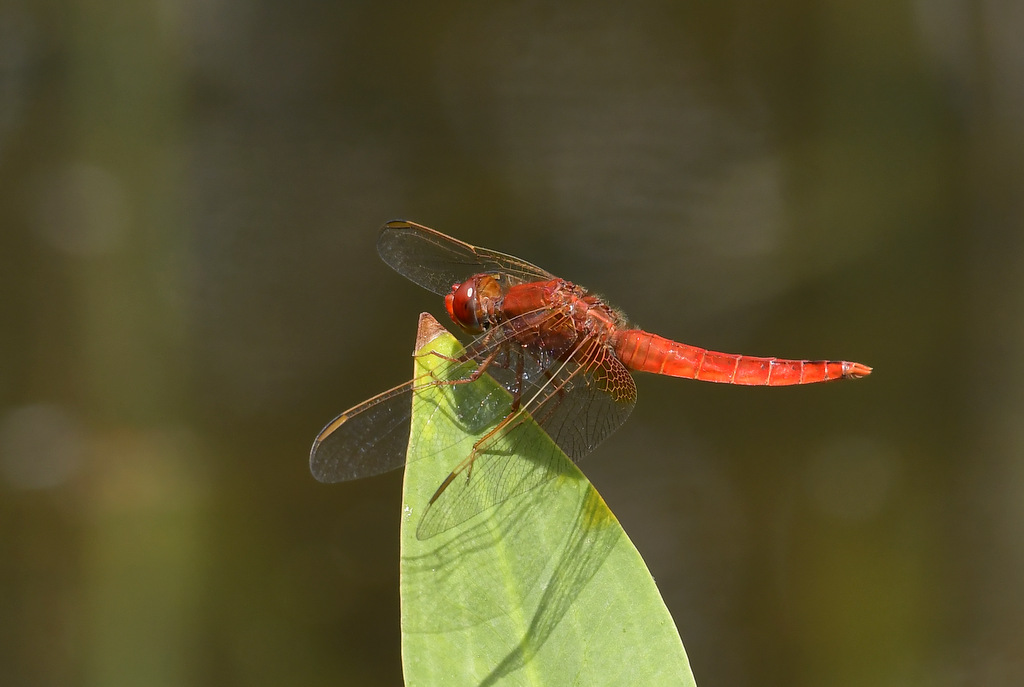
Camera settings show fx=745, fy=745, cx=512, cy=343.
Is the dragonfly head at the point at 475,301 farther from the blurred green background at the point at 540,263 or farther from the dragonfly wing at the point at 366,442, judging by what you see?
the blurred green background at the point at 540,263

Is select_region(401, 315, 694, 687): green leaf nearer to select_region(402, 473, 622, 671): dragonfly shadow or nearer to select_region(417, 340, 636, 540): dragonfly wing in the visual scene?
select_region(402, 473, 622, 671): dragonfly shadow

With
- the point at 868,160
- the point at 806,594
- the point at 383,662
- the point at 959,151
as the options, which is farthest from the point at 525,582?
the point at 959,151

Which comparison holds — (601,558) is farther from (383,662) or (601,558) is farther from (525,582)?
(383,662)

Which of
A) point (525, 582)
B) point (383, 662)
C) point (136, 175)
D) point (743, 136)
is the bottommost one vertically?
point (383, 662)

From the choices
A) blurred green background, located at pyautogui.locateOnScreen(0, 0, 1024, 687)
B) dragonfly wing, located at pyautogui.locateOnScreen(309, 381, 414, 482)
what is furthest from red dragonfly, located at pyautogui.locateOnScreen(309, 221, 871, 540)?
blurred green background, located at pyautogui.locateOnScreen(0, 0, 1024, 687)

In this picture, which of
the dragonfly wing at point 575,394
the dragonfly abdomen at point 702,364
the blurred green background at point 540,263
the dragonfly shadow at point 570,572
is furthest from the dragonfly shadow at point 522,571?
the blurred green background at point 540,263

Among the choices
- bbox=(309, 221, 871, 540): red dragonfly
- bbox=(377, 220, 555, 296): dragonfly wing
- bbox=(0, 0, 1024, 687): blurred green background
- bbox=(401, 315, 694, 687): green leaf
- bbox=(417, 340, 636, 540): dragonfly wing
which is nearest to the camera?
bbox=(401, 315, 694, 687): green leaf
